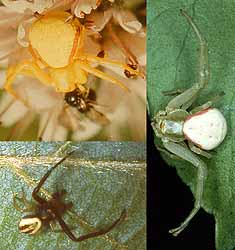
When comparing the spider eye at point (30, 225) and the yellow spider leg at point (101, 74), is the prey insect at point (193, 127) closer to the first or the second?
the yellow spider leg at point (101, 74)

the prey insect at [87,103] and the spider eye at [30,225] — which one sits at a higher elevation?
the prey insect at [87,103]

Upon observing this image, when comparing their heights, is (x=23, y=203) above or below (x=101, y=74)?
below

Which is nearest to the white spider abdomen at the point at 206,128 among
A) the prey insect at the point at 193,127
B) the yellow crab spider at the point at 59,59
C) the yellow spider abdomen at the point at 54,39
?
the prey insect at the point at 193,127

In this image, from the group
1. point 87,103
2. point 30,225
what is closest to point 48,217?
point 30,225

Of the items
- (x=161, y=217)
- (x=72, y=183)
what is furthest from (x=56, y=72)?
(x=161, y=217)

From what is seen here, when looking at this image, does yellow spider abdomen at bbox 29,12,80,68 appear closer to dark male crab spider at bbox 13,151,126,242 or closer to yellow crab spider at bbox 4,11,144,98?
yellow crab spider at bbox 4,11,144,98

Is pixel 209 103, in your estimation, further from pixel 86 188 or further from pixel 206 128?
pixel 86 188
